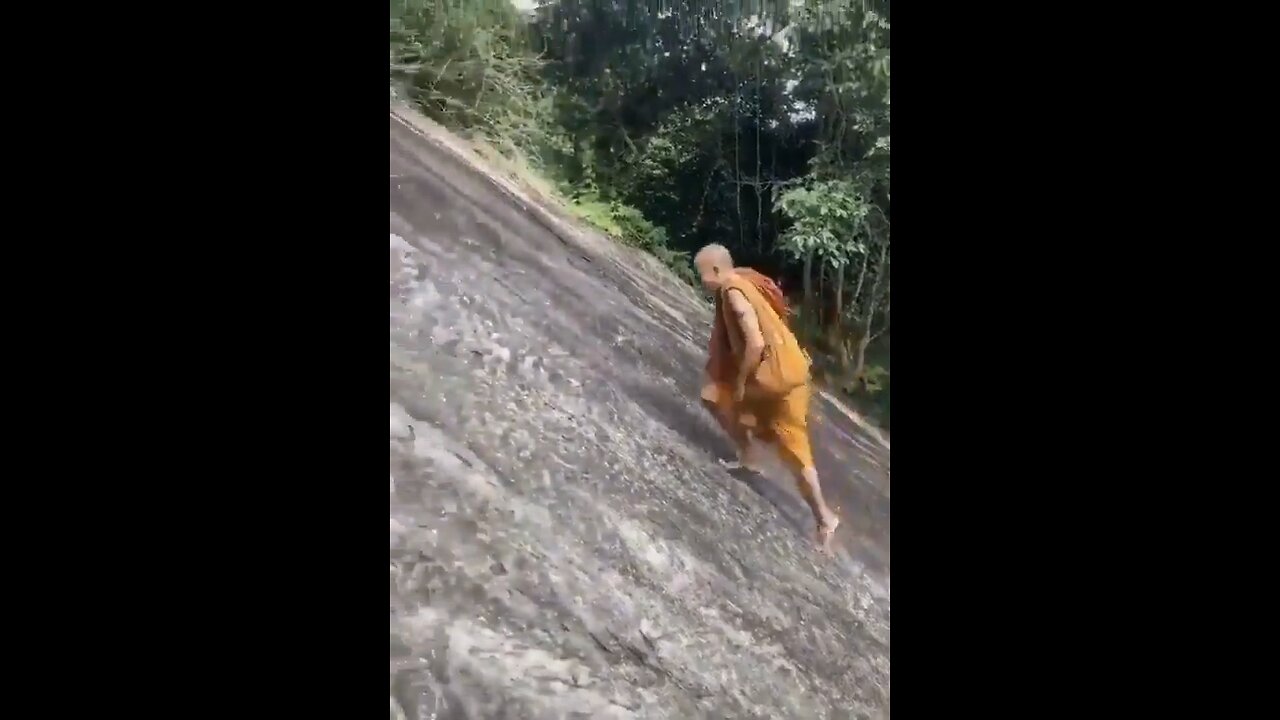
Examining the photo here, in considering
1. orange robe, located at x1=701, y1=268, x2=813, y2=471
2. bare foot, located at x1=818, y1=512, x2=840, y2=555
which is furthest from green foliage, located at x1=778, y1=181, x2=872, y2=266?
bare foot, located at x1=818, y1=512, x2=840, y2=555

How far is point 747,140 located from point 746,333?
0.52 m

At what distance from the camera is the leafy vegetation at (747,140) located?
243 centimetres

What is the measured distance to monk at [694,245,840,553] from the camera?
242 cm

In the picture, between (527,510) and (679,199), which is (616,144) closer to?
(679,199)

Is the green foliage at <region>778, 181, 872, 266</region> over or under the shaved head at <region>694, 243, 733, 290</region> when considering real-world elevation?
over

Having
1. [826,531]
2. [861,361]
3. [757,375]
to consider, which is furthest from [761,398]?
[826,531]

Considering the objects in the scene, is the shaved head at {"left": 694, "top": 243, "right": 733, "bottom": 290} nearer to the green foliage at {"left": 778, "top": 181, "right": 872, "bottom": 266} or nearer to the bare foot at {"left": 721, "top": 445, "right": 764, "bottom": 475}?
the green foliage at {"left": 778, "top": 181, "right": 872, "bottom": 266}

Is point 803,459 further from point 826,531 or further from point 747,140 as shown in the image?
point 747,140

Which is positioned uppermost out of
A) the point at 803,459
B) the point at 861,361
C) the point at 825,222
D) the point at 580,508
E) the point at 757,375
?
the point at 825,222

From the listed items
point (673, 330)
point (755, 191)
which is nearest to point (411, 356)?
point (673, 330)

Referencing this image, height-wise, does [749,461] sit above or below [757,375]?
below

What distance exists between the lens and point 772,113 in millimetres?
2441

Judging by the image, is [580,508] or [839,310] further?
[839,310]

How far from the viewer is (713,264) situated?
2.44 m
